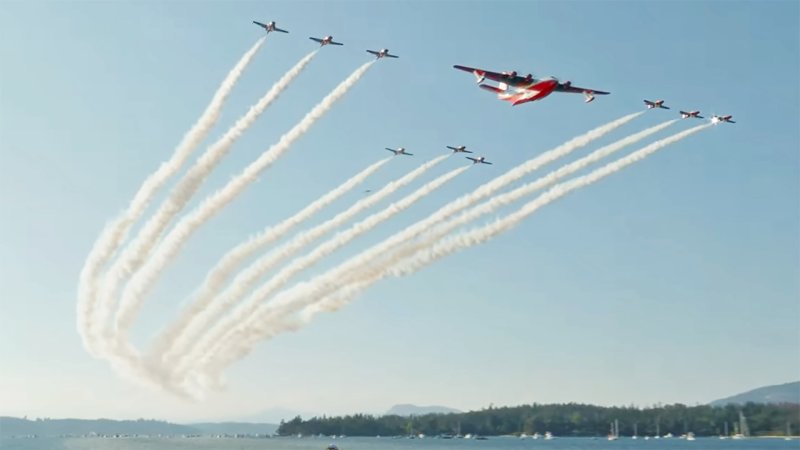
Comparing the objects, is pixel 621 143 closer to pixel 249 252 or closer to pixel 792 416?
pixel 249 252

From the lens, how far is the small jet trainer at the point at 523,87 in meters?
74.4

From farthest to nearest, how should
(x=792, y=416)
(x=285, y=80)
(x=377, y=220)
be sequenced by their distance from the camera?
(x=792, y=416) < (x=377, y=220) < (x=285, y=80)

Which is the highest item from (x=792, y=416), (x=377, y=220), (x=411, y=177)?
(x=411, y=177)

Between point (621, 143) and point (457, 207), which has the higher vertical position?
point (621, 143)

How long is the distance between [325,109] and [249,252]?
603 inches

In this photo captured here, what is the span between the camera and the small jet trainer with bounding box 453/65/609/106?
244 ft

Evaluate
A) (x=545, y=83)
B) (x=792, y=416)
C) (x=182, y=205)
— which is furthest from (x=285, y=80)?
(x=792, y=416)

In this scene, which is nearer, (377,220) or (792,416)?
(377,220)

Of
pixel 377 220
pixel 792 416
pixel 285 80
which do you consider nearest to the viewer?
pixel 285 80

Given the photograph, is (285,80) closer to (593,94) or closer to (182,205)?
(182,205)

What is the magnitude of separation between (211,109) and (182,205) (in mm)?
9187

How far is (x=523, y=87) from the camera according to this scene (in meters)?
75.2

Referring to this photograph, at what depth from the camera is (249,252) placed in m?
78.4

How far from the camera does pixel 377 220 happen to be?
77.8m
